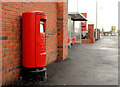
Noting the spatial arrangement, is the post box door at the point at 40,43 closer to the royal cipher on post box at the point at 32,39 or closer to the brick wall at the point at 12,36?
the royal cipher on post box at the point at 32,39

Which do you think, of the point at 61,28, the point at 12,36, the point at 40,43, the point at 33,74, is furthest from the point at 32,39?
the point at 61,28

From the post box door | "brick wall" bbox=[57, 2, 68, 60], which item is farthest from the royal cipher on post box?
"brick wall" bbox=[57, 2, 68, 60]

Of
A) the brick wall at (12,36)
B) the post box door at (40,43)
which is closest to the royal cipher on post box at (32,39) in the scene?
the post box door at (40,43)

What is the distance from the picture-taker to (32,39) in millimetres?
4742

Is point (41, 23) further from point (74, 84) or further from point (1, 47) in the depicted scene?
point (74, 84)

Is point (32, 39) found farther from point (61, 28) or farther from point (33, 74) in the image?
point (61, 28)

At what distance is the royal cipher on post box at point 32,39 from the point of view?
15.5 ft

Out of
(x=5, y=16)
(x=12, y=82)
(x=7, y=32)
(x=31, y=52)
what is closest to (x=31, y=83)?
(x=12, y=82)

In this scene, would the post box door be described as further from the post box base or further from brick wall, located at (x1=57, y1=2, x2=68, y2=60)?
brick wall, located at (x1=57, y1=2, x2=68, y2=60)

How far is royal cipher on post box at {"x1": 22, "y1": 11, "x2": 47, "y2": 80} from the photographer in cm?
473

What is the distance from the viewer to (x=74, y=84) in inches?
180

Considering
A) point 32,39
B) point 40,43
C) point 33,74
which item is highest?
point 32,39

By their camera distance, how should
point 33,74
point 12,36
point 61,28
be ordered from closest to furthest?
point 12,36 < point 33,74 < point 61,28

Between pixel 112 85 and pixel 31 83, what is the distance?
6.81 feet
